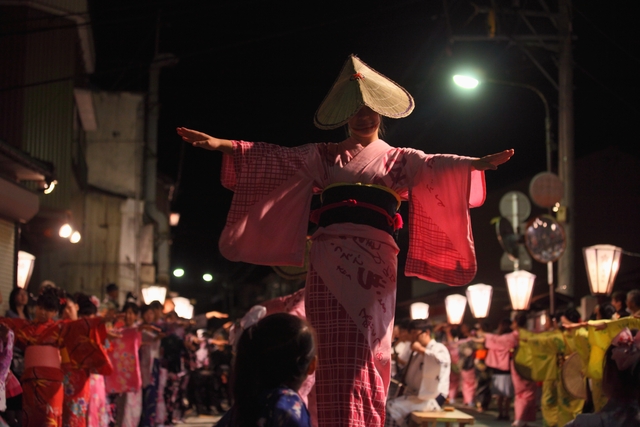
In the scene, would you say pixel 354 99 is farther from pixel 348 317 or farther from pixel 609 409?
pixel 609 409

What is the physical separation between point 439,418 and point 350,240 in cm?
530

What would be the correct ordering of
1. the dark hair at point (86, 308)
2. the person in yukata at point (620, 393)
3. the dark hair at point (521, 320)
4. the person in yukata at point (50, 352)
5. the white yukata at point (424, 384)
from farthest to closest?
the dark hair at point (521, 320), the white yukata at point (424, 384), the dark hair at point (86, 308), the person in yukata at point (50, 352), the person in yukata at point (620, 393)

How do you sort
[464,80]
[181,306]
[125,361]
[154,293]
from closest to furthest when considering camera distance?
[125,361]
[464,80]
[154,293]
[181,306]

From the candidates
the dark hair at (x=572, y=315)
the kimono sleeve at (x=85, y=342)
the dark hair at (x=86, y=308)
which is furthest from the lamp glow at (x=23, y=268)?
the dark hair at (x=572, y=315)

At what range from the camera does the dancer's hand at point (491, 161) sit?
4.36 m

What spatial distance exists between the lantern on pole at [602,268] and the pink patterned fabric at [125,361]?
6.24m

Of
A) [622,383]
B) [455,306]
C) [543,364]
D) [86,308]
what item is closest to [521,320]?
[543,364]

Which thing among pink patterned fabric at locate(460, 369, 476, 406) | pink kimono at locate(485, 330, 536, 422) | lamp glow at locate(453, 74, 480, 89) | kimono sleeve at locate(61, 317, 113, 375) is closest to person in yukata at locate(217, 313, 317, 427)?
kimono sleeve at locate(61, 317, 113, 375)

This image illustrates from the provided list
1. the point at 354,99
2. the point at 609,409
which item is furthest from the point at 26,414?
the point at 609,409

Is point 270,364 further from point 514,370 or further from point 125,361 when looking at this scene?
point 514,370

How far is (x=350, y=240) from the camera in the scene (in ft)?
15.0

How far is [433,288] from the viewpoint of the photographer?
32844mm

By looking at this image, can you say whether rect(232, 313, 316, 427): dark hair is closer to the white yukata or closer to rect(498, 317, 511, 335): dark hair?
the white yukata

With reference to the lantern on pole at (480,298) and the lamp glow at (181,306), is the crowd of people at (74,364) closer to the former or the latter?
the lamp glow at (181,306)
